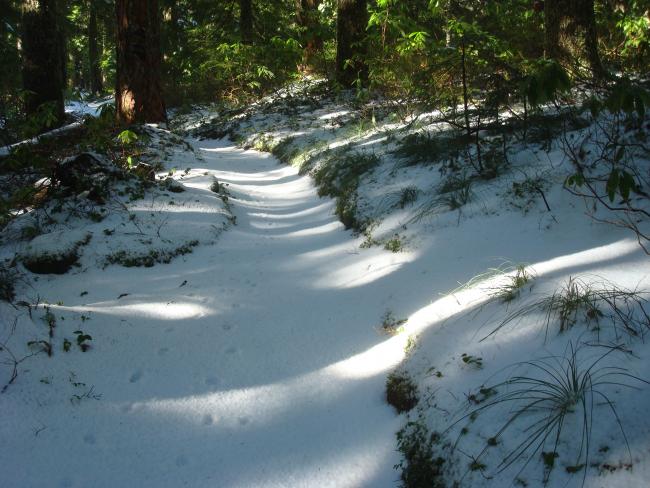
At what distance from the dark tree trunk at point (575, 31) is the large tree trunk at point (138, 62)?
297 inches

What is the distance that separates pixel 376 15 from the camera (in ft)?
31.7

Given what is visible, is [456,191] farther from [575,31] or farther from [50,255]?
[50,255]

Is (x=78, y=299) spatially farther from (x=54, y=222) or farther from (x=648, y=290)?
(x=648, y=290)

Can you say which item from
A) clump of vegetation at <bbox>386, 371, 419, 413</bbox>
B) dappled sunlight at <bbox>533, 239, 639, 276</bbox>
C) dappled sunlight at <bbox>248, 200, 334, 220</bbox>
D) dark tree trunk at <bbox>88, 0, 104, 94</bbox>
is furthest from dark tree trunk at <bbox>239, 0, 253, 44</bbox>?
clump of vegetation at <bbox>386, 371, 419, 413</bbox>

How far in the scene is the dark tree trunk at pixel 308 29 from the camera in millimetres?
16125

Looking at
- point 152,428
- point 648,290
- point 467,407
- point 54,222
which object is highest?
point 54,222

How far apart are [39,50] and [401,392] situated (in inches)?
387

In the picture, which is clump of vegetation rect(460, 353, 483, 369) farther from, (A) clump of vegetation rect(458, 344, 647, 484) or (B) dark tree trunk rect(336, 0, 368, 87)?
(B) dark tree trunk rect(336, 0, 368, 87)

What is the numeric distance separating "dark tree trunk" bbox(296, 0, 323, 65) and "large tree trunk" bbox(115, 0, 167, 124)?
25.7 feet

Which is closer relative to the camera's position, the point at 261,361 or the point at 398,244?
the point at 261,361

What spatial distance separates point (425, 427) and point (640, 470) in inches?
40.8

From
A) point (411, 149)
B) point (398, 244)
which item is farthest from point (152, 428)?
point (411, 149)

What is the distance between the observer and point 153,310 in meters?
4.09

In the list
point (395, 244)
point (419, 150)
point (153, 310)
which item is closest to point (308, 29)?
point (419, 150)
